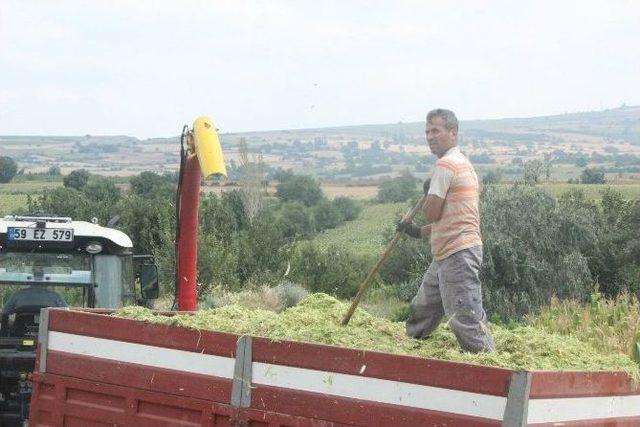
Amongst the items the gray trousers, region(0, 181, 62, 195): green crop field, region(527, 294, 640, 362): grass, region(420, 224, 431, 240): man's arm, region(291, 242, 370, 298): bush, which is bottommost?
region(0, 181, 62, 195): green crop field

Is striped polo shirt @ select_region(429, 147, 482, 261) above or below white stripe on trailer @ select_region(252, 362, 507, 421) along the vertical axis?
above

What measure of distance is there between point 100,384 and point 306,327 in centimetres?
126

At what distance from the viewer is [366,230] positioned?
6556 centimetres

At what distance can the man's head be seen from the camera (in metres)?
7.56

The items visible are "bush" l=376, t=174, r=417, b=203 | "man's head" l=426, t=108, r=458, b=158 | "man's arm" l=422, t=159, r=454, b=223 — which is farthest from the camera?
"bush" l=376, t=174, r=417, b=203

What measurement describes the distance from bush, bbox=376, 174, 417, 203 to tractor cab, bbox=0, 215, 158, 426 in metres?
61.2

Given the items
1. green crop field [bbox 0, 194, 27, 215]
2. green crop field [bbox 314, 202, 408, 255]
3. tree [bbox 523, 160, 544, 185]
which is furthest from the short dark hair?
green crop field [bbox 0, 194, 27, 215]

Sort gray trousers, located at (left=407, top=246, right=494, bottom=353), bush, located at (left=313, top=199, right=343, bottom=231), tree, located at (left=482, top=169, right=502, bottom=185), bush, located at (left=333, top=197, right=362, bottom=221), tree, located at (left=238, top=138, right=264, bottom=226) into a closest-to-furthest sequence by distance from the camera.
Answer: gray trousers, located at (left=407, top=246, right=494, bottom=353), tree, located at (left=482, top=169, right=502, bottom=185), tree, located at (left=238, top=138, right=264, bottom=226), bush, located at (left=313, top=199, right=343, bottom=231), bush, located at (left=333, top=197, right=362, bottom=221)

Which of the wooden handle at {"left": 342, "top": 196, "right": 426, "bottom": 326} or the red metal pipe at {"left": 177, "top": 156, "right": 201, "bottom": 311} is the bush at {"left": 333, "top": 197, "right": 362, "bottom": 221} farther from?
the wooden handle at {"left": 342, "top": 196, "right": 426, "bottom": 326}

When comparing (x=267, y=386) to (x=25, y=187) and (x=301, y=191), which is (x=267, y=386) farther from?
(x=301, y=191)

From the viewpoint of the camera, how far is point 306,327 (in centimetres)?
711

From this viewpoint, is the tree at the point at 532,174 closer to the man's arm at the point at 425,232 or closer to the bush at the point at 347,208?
the bush at the point at 347,208

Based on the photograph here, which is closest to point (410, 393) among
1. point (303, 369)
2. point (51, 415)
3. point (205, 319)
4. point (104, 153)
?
point (303, 369)

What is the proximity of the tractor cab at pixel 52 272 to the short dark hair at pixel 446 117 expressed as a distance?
2.88 m
